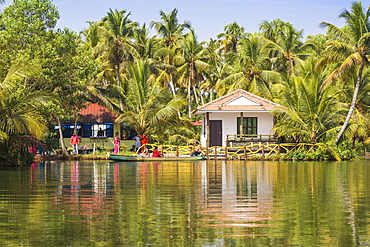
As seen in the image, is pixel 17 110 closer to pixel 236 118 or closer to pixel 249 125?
pixel 236 118

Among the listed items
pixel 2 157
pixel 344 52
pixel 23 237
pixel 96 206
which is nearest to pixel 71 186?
pixel 96 206

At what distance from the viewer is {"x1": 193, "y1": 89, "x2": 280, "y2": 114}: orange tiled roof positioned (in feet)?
146

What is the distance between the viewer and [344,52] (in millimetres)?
38656

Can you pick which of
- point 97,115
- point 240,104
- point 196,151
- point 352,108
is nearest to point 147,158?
point 196,151

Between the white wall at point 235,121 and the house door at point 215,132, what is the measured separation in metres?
0.23

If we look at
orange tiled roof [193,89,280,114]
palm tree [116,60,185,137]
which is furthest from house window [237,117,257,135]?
palm tree [116,60,185,137]

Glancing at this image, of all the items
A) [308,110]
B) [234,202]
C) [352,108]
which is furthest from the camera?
[308,110]

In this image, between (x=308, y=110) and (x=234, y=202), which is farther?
(x=308, y=110)

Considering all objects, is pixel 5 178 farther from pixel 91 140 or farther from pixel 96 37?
pixel 96 37

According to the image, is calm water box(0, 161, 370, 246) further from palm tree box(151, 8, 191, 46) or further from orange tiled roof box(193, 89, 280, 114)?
palm tree box(151, 8, 191, 46)

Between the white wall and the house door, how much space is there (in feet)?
0.74

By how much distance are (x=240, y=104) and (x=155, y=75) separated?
14.0 metres

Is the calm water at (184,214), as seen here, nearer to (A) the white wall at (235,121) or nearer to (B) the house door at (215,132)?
(B) the house door at (215,132)

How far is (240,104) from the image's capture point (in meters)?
45.0
